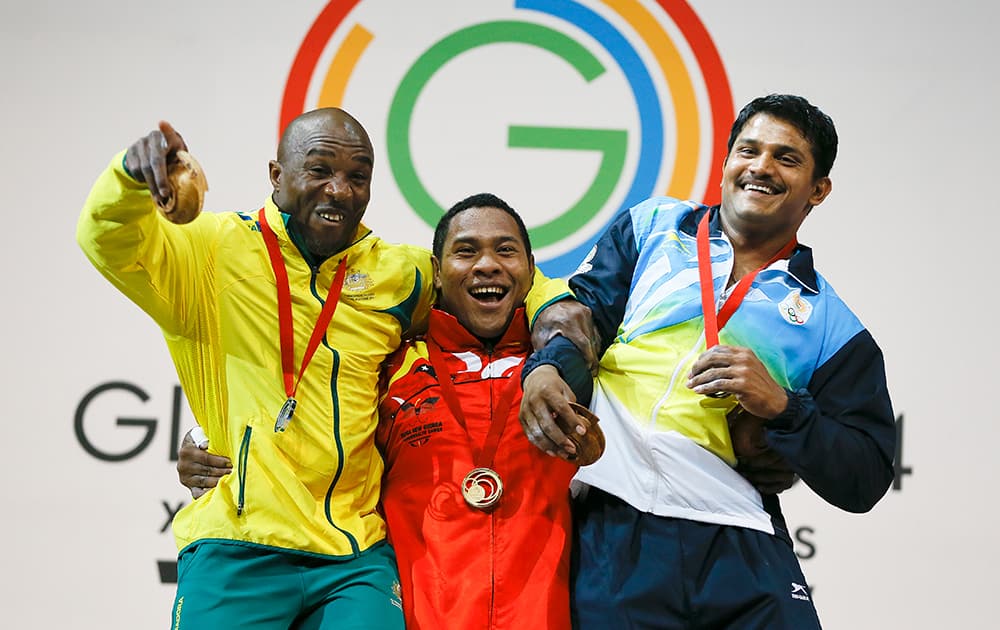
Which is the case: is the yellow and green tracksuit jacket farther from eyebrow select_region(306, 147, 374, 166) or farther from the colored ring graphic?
the colored ring graphic

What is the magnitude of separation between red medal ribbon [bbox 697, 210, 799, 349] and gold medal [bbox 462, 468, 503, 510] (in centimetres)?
46

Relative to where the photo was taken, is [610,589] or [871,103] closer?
[610,589]

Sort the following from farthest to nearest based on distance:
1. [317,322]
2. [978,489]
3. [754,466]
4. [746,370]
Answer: [978,489]
[317,322]
[754,466]
[746,370]

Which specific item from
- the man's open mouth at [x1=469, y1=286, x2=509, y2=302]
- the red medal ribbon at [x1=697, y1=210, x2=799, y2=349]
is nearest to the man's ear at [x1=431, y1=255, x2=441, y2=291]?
the man's open mouth at [x1=469, y1=286, x2=509, y2=302]

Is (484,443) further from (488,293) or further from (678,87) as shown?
(678,87)

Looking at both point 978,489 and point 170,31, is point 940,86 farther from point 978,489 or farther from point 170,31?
point 170,31

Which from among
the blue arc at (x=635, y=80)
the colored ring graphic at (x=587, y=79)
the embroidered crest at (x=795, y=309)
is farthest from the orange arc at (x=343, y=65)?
the embroidered crest at (x=795, y=309)

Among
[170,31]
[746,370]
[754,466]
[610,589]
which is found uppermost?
[170,31]

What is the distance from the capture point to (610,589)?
5.85ft

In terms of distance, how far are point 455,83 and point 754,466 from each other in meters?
1.90

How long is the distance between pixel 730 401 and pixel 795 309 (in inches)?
8.3

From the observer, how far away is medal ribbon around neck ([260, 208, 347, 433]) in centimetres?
191

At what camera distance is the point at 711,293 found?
186cm

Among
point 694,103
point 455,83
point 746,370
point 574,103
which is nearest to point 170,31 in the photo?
point 455,83
